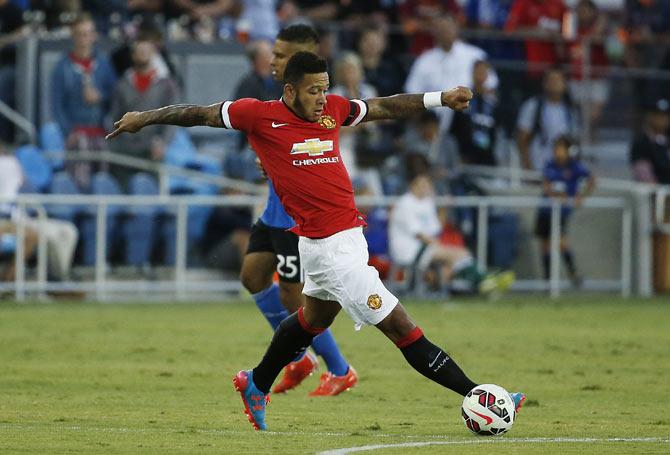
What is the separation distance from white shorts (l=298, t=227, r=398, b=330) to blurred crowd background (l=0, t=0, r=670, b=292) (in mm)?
10956

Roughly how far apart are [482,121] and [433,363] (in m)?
14.3

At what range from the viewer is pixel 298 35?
439 inches

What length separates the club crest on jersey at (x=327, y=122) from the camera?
29.8 ft

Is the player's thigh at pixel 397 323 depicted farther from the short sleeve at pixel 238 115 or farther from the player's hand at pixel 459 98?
the short sleeve at pixel 238 115

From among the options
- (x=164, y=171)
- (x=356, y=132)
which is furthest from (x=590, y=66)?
(x=164, y=171)

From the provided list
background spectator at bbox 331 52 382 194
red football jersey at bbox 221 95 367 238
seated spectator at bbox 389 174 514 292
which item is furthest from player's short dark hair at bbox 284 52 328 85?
seated spectator at bbox 389 174 514 292

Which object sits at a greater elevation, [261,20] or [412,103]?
[261,20]

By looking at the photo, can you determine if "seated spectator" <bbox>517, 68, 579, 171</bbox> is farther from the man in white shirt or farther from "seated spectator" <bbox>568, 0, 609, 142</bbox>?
the man in white shirt

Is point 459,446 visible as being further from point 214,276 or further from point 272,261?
point 214,276

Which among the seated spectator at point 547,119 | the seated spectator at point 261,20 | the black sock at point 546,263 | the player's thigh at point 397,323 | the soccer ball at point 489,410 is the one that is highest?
the seated spectator at point 261,20

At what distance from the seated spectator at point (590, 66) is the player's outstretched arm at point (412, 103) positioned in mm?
14465

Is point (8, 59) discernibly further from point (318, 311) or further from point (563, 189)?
point (318, 311)

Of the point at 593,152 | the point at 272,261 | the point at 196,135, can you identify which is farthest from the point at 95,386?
the point at 593,152

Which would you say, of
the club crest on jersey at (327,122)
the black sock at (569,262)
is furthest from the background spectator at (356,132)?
the club crest on jersey at (327,122)
